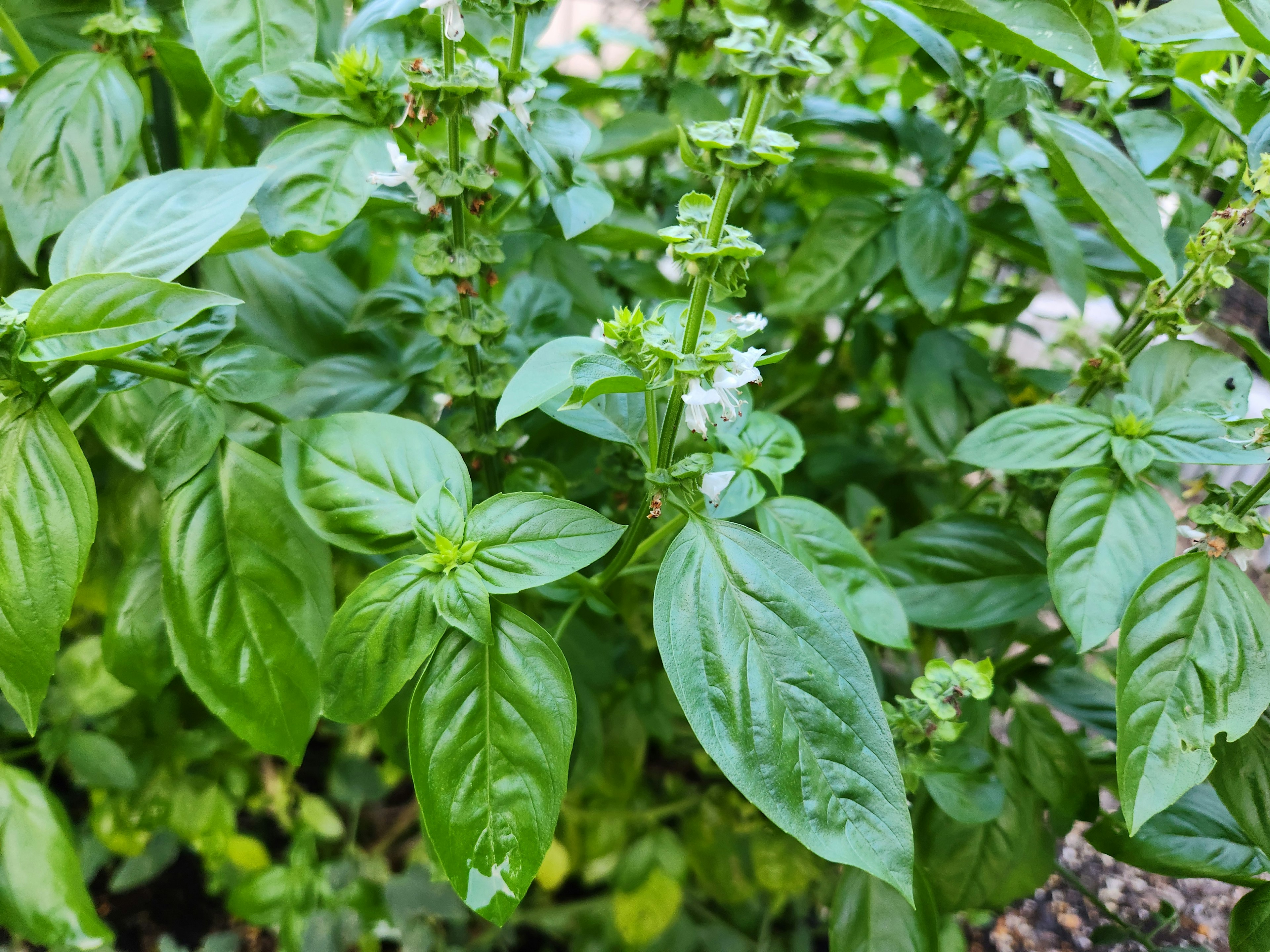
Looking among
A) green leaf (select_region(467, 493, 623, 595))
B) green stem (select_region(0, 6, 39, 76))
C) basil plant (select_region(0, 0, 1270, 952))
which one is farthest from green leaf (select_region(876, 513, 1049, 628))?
green stem (select_region(0, 6, 39, 76))

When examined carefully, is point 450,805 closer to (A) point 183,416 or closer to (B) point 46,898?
(A) point 183,416

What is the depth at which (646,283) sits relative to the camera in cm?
85

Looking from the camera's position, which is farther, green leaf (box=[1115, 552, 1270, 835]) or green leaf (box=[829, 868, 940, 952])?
green leaf (box=[829, 868, 940, 952])

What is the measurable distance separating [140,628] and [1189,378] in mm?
876

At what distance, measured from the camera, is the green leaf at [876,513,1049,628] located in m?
0.67

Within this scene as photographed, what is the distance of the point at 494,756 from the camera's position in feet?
1.61

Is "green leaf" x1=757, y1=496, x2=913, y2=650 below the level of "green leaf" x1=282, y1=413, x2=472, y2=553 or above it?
below

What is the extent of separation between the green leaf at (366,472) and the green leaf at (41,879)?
413 mm

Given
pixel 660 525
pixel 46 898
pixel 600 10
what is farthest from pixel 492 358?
pixel 600 10

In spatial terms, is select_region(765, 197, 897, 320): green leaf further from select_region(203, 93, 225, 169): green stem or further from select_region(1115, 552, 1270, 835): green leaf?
select_region(203, 93, 225, 169): green stem

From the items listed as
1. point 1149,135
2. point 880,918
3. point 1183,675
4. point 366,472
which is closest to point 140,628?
point 366,472

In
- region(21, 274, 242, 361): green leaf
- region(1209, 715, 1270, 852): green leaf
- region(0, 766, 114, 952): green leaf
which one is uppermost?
region(21, 274, 242, 361): green leaf

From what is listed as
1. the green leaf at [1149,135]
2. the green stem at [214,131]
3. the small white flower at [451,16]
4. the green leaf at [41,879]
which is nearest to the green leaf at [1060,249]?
the green leaf at [1149,135]

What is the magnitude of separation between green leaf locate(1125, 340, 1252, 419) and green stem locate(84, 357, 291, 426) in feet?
2.27
